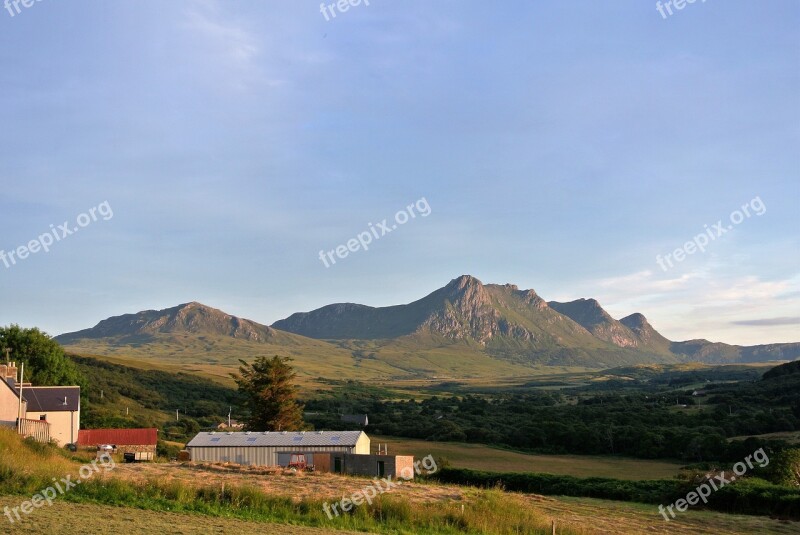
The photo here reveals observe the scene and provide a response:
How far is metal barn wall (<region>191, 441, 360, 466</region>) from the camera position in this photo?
45.9 m

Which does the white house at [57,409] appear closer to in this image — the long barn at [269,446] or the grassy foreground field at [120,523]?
the long barn at [269,446]

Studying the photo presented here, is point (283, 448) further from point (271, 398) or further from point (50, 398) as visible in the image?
point (50, 398)

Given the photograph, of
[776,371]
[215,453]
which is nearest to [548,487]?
[215,453]

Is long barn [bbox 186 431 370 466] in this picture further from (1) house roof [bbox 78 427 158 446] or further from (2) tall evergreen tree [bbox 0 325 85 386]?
(2) tall evergreen tree [bbox 0 325 85 386]

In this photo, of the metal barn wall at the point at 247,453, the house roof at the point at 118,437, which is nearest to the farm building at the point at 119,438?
the house roof at the point at 118,437

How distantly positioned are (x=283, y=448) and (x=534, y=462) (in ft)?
83.1

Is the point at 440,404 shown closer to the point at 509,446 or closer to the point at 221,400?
the point at 221,400

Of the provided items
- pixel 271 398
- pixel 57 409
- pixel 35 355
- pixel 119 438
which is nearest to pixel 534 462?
pixel 271 398

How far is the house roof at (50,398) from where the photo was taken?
169ft

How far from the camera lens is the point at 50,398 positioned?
53.2 meters

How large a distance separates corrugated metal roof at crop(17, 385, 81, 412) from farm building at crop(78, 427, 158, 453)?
2300 mm

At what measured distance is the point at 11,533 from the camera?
14.0m

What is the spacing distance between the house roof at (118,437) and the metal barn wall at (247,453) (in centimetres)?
838
